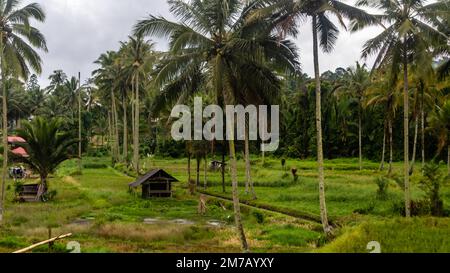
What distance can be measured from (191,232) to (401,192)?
14.5m

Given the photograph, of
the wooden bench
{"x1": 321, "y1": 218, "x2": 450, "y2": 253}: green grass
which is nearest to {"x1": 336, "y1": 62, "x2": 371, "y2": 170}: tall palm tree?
the wooden bench

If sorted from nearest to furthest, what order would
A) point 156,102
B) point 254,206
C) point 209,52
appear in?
point 209,52 < point 156,102 < point 254,206

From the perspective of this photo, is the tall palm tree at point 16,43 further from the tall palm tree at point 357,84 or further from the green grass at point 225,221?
the tall palm tree at point 357,84

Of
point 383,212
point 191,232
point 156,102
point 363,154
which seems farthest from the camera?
point 363,154

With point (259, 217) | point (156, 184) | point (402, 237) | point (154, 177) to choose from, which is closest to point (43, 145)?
point (154, 177)

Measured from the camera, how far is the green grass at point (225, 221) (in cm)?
1274

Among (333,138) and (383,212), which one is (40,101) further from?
(383,212)

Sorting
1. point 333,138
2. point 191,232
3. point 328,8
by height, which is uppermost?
point 328,8

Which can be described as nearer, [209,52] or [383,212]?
[209,52]

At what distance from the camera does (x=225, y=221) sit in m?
24.8

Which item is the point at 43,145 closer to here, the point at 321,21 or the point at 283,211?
the point at 283,211

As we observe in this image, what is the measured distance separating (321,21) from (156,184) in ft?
60.7

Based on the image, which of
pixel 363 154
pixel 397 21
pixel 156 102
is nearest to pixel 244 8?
pixel 156 102

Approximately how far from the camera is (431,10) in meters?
20.6
